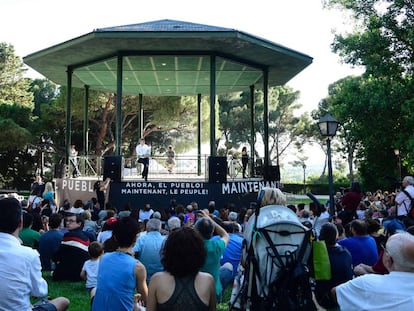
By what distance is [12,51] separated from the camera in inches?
1843

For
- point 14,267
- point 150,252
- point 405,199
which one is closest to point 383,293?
point 14,267

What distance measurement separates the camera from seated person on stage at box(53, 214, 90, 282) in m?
7.02

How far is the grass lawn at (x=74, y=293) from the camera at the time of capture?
5738mm

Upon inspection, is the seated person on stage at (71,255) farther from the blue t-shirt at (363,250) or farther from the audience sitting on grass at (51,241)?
the blue t-shirt at (363,250)

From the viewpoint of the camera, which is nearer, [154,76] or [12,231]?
[12,231]

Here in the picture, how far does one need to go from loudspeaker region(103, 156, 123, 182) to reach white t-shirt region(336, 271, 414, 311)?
13316 millimetres

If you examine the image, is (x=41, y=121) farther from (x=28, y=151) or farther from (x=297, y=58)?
(x=297, y=58)

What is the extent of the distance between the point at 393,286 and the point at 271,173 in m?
15.2

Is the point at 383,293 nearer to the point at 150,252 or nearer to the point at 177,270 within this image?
the point at 177,270

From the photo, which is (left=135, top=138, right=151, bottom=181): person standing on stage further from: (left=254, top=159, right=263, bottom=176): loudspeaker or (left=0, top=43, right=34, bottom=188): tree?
(left=0, top=43, right=34, bottom=188): tree

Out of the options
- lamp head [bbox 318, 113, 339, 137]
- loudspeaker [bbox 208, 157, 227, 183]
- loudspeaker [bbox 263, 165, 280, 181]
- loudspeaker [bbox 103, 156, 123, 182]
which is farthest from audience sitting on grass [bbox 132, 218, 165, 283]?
loudspeaker [bbox 263, 165, 280, 181]

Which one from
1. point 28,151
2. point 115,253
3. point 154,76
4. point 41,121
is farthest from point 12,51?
point 115,253

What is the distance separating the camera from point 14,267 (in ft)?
10.3

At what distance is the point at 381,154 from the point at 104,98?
17199 mm
